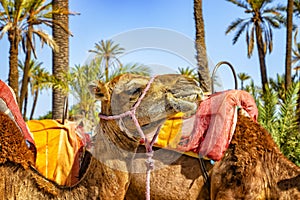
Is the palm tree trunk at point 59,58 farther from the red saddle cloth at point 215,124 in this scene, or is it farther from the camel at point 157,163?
the camel at point 157,163

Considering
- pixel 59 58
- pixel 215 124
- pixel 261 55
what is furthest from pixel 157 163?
pixel 261 55

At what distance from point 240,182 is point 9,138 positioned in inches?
65.7

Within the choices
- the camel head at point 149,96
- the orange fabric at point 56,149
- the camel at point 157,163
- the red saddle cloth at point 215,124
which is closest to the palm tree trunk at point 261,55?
the orange fabric at point 56,149

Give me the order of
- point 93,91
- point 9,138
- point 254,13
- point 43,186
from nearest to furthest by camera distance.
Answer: point 93,91 → point 43,186 → point 9,138 → point 254,13

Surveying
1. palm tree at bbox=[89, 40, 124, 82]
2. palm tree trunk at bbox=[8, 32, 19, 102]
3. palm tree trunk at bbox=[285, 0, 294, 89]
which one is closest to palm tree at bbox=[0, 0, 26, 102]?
palm tree trunk at bbox=[8, 32, 19, 102]

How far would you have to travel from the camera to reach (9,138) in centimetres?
347

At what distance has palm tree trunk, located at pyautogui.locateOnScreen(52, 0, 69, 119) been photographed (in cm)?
1260

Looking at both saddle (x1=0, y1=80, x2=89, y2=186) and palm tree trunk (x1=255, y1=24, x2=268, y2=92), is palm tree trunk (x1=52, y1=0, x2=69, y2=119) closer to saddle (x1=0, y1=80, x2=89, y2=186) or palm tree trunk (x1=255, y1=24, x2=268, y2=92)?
saddle (x1=0, y1=80, x2=89, y2=186)

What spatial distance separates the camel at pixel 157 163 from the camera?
272 centimetres

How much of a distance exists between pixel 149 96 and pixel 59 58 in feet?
34.9

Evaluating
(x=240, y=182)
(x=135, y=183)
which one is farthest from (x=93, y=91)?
(x=240, y=182)

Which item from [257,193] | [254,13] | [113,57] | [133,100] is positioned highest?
[254,13]

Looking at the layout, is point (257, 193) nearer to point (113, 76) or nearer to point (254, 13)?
point (113, 76)

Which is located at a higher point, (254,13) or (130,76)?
(254,13)
